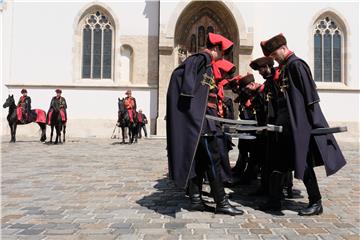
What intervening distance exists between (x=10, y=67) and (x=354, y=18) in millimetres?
18557

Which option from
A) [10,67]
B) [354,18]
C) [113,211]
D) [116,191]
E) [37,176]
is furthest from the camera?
[354,18]

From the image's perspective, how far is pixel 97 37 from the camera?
1900 centimetres

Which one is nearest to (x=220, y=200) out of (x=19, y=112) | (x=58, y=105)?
(x=58, y=105)

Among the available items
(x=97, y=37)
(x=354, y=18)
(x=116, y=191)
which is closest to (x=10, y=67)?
(x=97, y=37)

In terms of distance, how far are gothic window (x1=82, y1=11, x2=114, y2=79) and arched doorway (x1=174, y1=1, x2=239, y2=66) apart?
12.1ft

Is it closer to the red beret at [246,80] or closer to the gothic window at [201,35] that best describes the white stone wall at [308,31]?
the gothic window at [201,35]

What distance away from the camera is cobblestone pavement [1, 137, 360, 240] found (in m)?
3.21

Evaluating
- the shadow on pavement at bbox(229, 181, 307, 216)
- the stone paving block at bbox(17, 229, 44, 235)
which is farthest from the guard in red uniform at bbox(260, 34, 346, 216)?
the stone paving block at bbox(17, 229, 44, 235)

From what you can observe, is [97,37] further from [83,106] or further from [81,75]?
[83,106]

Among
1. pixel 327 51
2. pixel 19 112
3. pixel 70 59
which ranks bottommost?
pixel 19 112

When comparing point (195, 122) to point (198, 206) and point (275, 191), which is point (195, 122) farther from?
point (275, 191)

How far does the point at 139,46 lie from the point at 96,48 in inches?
98.7

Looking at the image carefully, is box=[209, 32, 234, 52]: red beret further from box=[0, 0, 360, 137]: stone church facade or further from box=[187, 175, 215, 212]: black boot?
box=[0, 0, 360, 137]: stone church facade

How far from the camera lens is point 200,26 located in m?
19.5
